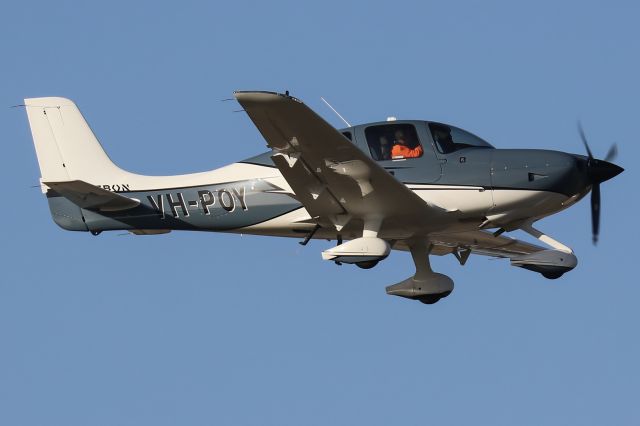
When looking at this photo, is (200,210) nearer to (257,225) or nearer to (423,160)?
(257,225)

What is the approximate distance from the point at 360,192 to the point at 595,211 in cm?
355

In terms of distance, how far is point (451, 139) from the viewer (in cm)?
1834

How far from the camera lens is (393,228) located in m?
18.7

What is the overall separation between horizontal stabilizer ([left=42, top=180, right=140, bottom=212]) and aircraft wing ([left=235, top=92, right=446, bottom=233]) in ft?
10.2

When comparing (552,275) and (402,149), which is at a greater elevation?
(402,149)

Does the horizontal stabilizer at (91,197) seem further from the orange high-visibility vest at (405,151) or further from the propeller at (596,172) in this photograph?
the propeller at (596,172)

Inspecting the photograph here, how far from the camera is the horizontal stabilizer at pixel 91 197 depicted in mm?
18969

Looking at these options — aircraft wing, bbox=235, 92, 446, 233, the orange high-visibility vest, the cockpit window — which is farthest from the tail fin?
the cockpit window

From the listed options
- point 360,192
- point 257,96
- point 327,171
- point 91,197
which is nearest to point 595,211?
point 360,192

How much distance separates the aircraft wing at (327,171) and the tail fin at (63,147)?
3.88 m

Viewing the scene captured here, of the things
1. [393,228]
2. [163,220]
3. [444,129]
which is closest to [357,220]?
[393,228]

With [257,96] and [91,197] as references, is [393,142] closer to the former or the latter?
[257,96]

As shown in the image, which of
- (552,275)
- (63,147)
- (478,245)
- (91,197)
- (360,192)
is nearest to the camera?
(360,192)

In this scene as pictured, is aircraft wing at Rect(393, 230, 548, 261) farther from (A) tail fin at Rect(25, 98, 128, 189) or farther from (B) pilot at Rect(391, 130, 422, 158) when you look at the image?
(A) tail fin at Rect(25, 98, 128, 189)
